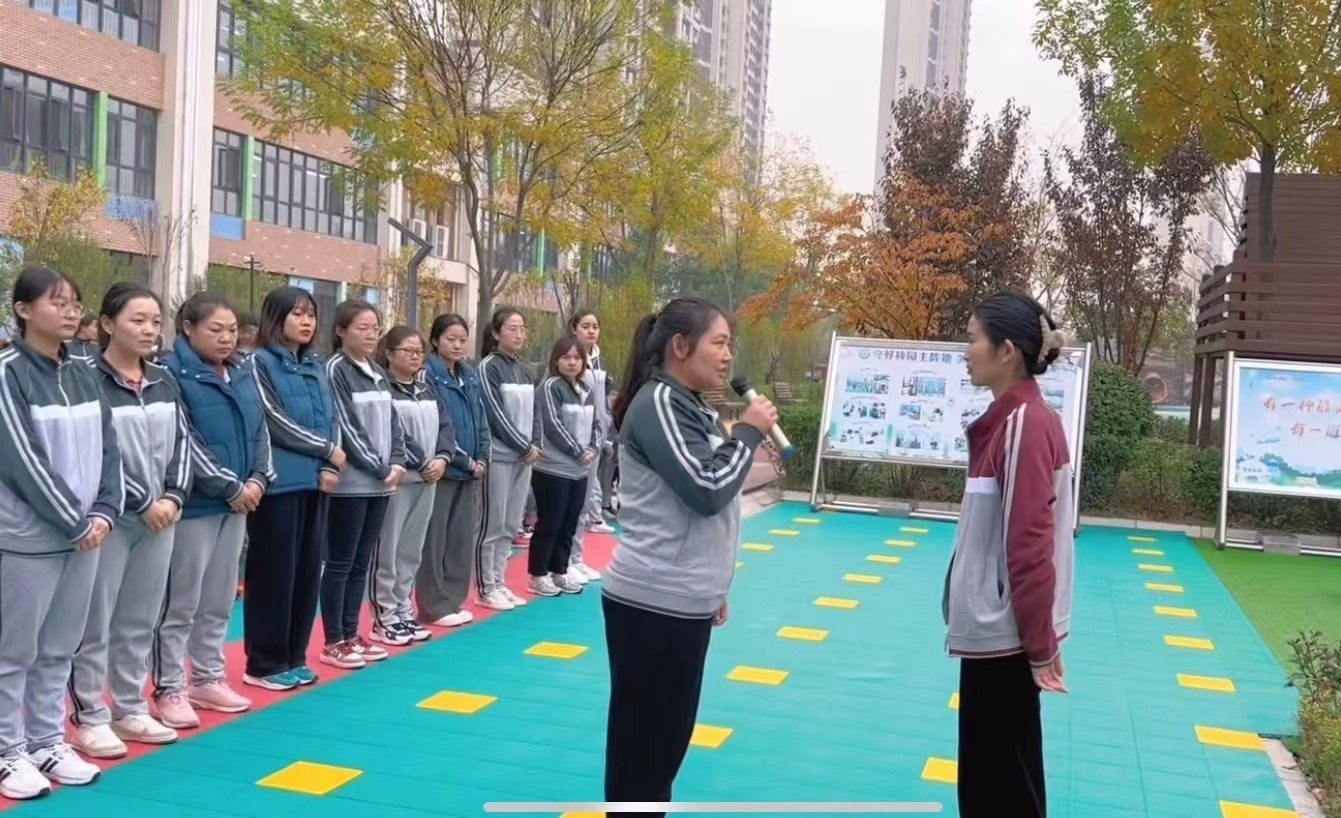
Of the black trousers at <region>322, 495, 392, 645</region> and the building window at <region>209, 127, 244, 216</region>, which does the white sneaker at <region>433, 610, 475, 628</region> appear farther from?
the building window at <region>209, 127, 244, 216</region>

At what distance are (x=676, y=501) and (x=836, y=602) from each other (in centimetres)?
449

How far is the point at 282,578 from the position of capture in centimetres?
458

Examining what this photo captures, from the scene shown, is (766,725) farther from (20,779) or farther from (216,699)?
(20,779)

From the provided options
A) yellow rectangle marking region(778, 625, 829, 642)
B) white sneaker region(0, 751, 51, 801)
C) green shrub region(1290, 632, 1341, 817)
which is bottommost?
yellow rectangle marking region(778, 625, 829, 642)

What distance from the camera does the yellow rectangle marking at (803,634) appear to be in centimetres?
600

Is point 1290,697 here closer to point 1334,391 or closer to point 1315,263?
point 1334,391

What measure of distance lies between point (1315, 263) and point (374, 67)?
881 cm

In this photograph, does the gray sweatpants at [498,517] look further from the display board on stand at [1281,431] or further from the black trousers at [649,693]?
the display board on stand at [1281,431]

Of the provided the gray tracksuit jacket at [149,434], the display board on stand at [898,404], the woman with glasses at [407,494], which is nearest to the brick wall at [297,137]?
the display board on stand at [898,404]

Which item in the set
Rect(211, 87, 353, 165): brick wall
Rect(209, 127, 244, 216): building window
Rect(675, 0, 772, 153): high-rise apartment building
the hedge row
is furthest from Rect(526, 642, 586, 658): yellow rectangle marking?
Rect(675, 0, 772, 153): high-rise apartment building

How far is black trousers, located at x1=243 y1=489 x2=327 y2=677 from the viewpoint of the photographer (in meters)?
4.54

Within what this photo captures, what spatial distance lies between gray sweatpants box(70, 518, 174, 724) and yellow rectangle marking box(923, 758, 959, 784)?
264 centimetres

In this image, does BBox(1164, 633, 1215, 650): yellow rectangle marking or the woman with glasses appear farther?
BBox(1164, 633, 1215, 650): yellow rectangle marking

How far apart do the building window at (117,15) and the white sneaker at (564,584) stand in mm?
17741
